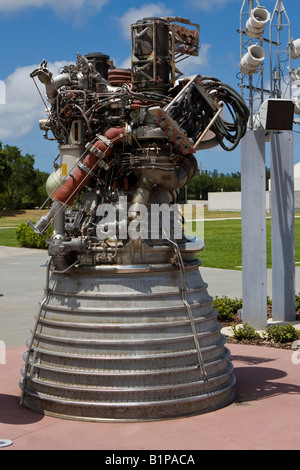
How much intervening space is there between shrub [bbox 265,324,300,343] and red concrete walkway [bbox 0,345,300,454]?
9.68 ft

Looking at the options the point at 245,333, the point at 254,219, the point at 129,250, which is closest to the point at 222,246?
the point at 254,219

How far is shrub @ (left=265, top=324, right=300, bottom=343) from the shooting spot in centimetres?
1123

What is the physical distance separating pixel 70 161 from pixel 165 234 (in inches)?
54.3

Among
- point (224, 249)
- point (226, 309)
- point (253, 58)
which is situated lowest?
point (226, 309)

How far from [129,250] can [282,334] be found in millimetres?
4882

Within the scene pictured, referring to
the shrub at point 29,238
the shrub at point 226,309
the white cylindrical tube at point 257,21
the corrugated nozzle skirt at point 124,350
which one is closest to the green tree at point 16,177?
the shrub at point 29,238

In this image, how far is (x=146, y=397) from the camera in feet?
22.8

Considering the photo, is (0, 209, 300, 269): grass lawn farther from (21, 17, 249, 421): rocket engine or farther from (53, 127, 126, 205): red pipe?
(53, 127, 126, 205): red pipe

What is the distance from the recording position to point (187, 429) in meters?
6.68

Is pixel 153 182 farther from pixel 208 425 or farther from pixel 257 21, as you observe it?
pixel 257 21

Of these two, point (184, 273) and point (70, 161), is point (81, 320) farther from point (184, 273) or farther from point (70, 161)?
point (70, 161)

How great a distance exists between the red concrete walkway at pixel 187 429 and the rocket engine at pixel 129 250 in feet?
0.71

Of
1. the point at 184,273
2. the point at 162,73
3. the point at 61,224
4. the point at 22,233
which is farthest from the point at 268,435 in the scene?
the point at 22,233

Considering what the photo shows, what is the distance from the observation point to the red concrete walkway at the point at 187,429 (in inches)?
245
